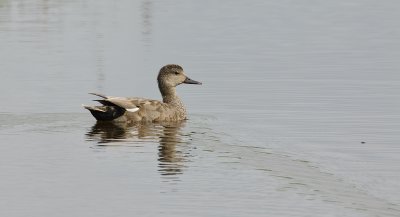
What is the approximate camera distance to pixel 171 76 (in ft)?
85.9

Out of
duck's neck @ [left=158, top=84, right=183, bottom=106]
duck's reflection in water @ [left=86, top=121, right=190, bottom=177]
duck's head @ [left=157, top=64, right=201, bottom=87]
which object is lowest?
duck's reflection in water @ [left=86, top=121, right=190, bottom=177]

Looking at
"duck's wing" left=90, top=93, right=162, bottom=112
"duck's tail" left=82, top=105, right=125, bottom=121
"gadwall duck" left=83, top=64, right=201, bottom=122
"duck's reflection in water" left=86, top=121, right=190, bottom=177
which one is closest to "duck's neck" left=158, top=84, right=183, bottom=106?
"gadwall duck" left=83, top=64, right=201, bottom=122

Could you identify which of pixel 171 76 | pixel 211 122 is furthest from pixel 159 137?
pixel 171 76

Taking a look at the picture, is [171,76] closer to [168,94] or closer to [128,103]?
[168,94]

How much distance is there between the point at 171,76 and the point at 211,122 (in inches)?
104

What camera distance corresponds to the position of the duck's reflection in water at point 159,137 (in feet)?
63.2

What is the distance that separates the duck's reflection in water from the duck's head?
188cm

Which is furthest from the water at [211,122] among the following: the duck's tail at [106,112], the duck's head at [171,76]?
the duck's head at [171,76]

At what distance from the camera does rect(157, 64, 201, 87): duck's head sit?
1026 inches

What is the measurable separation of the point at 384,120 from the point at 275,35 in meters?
17.7

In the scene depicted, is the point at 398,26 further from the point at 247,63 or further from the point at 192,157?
the point at 192,157

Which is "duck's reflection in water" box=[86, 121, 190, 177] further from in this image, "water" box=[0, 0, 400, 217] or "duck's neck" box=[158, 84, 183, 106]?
"duck's neck" box=[158, 84, 183, 106]

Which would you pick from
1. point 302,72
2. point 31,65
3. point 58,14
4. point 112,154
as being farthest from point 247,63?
point 58,14

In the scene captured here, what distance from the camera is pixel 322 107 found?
25500 mm
